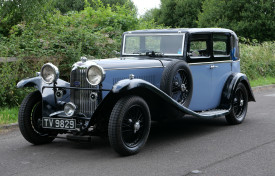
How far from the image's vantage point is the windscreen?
22.1 feet

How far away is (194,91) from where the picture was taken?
22.3 ft

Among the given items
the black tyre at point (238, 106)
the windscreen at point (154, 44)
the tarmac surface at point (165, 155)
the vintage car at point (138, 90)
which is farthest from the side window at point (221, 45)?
the tarmac surface at point (165, 155)

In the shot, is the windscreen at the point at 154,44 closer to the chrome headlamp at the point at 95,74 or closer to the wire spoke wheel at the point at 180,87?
the wire spoke wheel at the point at 180,87

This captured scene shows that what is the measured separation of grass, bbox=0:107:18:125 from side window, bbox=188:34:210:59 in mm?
3533

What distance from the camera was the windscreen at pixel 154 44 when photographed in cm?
674

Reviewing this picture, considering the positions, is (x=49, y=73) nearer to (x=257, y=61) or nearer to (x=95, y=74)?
(x=95, y=74)

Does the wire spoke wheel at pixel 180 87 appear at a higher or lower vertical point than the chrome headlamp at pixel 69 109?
higher

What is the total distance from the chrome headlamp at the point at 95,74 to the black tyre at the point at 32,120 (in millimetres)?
1045

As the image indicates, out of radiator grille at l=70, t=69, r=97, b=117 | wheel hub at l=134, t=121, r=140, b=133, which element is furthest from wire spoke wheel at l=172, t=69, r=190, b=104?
radiator grille at l=70, t=69, r=97, b=117

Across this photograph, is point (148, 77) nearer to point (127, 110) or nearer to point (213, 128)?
point (127, 110)

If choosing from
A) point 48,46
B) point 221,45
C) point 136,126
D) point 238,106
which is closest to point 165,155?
point 136,126

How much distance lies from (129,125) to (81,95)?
0.85m

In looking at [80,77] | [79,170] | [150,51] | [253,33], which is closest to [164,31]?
[150,51]

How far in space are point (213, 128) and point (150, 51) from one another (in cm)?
181
